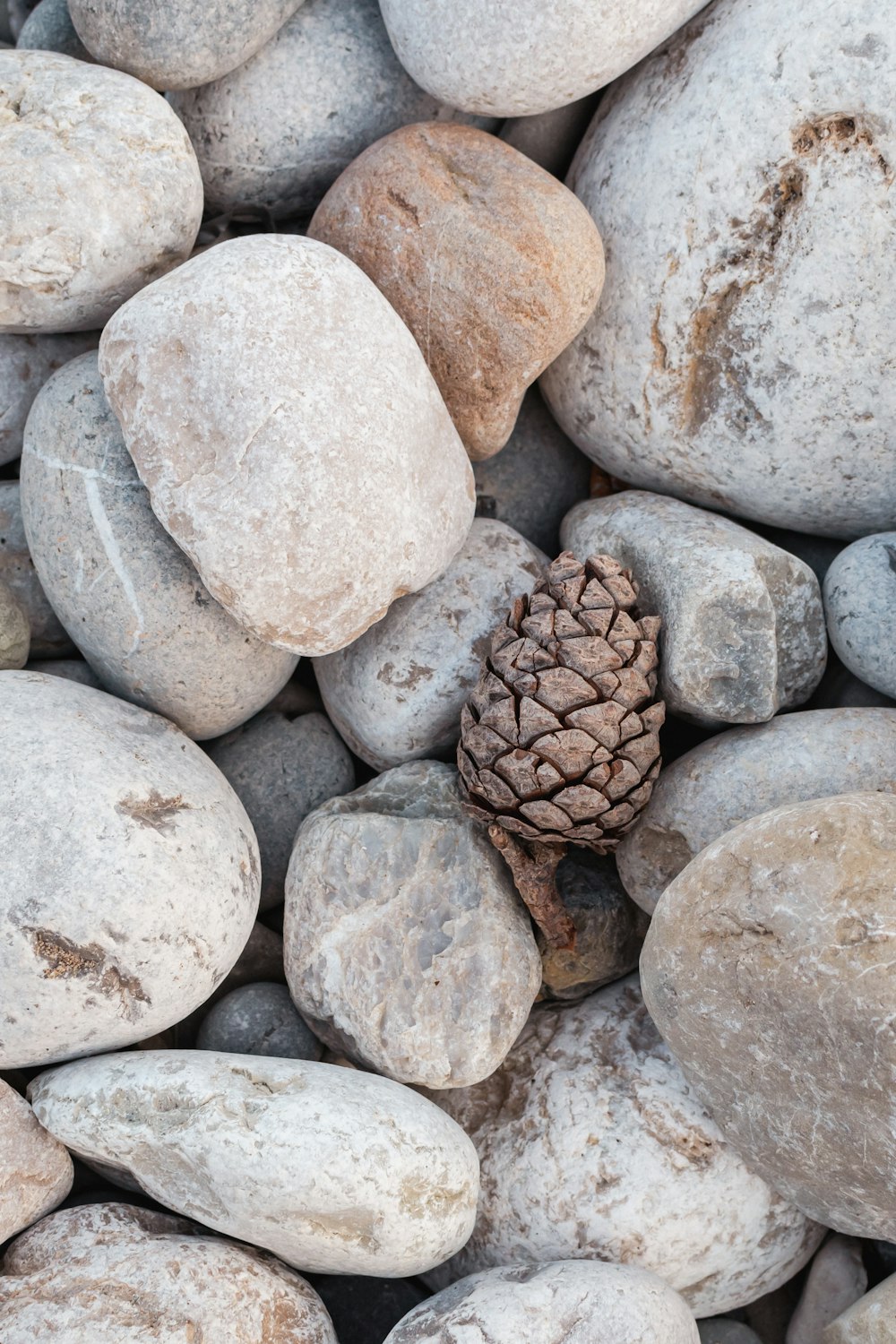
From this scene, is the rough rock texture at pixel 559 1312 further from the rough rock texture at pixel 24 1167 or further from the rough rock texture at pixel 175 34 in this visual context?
the rough rock texture at pixel 175 34

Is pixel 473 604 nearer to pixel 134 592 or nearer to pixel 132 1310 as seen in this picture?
pixel 134 592

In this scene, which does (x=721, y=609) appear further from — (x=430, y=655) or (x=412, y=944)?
(x=412, y=944)

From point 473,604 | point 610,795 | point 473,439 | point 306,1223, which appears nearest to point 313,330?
point 473,439

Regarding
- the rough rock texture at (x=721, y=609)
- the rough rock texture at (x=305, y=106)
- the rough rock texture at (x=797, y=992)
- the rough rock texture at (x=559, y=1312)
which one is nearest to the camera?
the rough rock texture at (x=797, y=992)

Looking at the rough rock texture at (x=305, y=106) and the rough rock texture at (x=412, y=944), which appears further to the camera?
the rough rock texture at (x=305, y=106)

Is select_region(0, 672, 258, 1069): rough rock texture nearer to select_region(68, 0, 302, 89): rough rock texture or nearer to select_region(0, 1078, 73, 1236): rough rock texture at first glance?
select_region(0, 1078, 73, 1236): rough rock texture

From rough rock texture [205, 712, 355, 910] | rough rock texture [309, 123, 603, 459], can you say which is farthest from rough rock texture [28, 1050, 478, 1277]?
rough rock texture [309, 123, 603, 459]

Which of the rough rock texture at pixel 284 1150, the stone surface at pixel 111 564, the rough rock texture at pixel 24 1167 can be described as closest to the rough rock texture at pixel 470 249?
the stone surface at pixel 111 564
